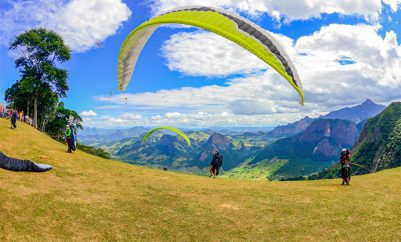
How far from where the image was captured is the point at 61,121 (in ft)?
237

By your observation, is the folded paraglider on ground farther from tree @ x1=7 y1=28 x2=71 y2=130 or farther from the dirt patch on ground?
tree @ x1=7 y1=28 x2=71 y2=130

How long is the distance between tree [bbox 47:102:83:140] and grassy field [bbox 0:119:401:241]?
5408 centimetres

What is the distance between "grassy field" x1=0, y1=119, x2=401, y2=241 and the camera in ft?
42.3

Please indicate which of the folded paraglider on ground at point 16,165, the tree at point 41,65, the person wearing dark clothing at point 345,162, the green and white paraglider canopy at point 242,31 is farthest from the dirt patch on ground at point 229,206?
the tree at point 41,65

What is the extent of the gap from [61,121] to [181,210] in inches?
2521

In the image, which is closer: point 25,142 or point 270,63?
point 270,63

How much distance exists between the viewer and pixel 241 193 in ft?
64.1

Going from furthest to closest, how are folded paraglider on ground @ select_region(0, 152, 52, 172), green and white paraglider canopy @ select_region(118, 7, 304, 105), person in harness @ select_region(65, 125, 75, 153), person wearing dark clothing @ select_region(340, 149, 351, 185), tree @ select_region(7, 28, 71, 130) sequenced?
tree @ select_region(7, 28, 71, 130) < person in harness @ select_region(65, 125, 75, 153) < person wearing dark clothing @ select_region(340, 149, 351, 185) < folded paraglider on ground @ select_region(0, 152, 52, 172) < green and white paraglider canopy @ select_region(118, 7, 304, 105)

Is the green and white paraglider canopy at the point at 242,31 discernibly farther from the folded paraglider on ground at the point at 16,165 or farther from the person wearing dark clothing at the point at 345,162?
the person wearing dark clothing at the point at 345,162

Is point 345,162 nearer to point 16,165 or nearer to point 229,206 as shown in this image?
point 229,206

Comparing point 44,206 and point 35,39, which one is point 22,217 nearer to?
point 44,206

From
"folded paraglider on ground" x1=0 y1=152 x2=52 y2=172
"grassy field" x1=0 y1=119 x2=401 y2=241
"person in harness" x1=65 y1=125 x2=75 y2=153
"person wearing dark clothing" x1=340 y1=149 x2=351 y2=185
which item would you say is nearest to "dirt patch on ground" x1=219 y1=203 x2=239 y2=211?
"grassy field" x1=0 y1=119 x2=401 y2=241

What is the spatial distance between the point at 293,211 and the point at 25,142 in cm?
2203

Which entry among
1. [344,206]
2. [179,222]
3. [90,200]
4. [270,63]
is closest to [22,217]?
[90,200]
